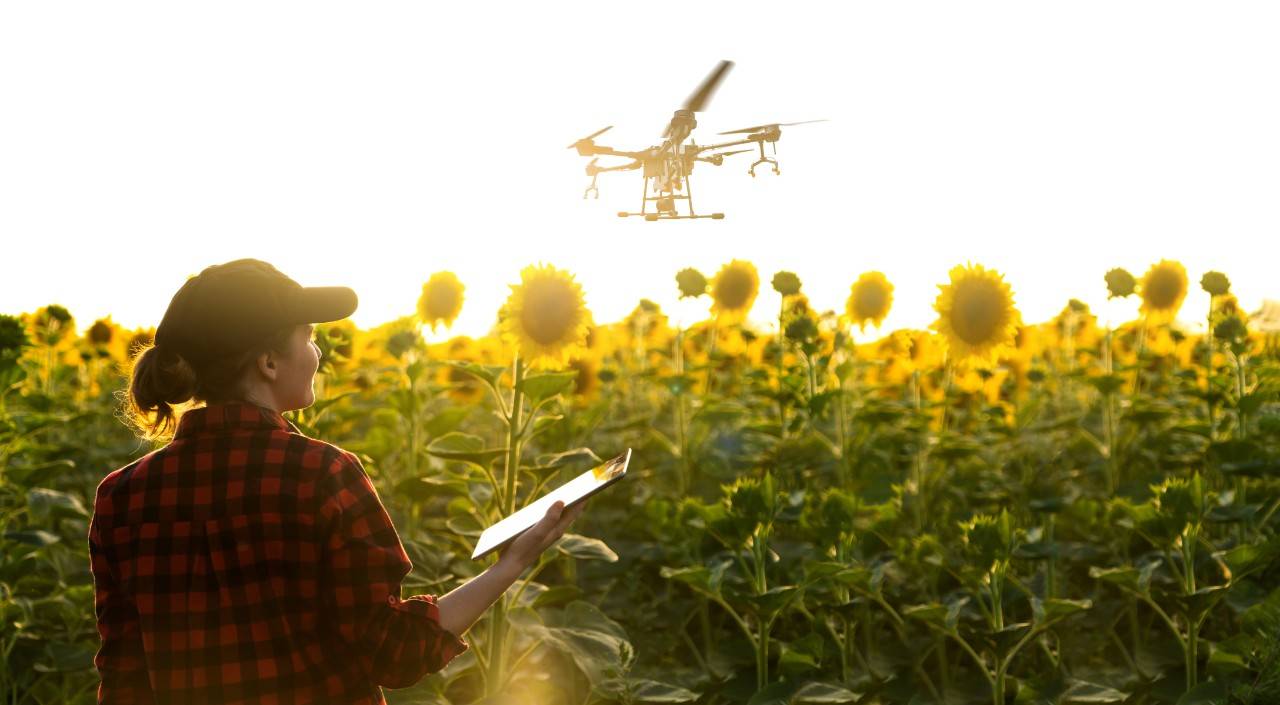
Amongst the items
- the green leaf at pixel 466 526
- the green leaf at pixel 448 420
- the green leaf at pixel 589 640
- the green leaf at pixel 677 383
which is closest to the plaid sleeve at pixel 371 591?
the green leaf at pixel 589 640

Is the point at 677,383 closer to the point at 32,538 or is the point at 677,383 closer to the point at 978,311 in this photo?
the point at 978,311

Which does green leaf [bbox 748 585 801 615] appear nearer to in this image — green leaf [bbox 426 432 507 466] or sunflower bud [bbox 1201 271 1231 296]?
green leaf [bbox 426 432 507 466]

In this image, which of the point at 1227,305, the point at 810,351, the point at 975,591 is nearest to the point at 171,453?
the point at 975,591

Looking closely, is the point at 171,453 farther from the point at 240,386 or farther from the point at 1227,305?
the point at 1227,305

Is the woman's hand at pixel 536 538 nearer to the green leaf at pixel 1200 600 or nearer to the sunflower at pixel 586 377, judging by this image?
the green leaf at pixel 1200 600

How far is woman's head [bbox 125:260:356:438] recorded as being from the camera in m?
2.01

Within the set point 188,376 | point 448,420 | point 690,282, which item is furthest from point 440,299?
point 188,376

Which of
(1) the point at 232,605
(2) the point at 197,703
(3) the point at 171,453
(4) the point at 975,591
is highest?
(3) the point at 171,453

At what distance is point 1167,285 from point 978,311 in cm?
165

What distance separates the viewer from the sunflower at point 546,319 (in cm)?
394

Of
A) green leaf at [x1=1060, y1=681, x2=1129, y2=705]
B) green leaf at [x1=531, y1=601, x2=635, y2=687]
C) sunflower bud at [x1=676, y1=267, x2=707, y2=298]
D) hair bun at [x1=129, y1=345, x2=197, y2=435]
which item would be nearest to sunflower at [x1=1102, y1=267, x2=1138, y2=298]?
sunflower bud at [x1=676, y1=267, x2=707, y2=298]

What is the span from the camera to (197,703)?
1981 millimetres

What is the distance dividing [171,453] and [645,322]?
527cm

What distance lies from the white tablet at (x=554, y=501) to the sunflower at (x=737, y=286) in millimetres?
3941
